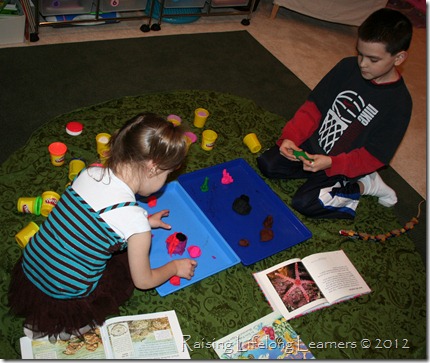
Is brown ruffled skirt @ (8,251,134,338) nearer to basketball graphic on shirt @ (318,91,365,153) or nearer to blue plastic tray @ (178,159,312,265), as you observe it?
blue plastic tray @ (178,159,312,265)

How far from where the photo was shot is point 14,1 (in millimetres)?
2543

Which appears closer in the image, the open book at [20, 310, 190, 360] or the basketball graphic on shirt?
the open book at [20, 310, 190, 360]

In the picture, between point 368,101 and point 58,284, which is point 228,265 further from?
point 368,101

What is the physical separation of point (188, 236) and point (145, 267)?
1.65ft

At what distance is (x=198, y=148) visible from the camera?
7.11 feet

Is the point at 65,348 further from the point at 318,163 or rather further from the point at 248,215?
the point at 318,163

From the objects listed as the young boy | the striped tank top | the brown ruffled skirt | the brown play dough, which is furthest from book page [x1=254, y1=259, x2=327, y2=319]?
the striped tank top

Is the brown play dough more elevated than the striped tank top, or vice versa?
the striped tank top

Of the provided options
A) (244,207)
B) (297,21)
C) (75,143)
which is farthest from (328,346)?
(297,21)

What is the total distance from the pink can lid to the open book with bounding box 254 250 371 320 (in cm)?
111

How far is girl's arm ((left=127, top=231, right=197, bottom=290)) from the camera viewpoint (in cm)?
119

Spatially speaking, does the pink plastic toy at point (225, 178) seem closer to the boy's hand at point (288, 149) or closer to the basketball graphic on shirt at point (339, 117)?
the boy's hand at point (288, 149)

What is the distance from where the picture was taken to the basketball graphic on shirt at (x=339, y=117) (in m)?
1.85

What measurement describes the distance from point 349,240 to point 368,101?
25.5 inches
